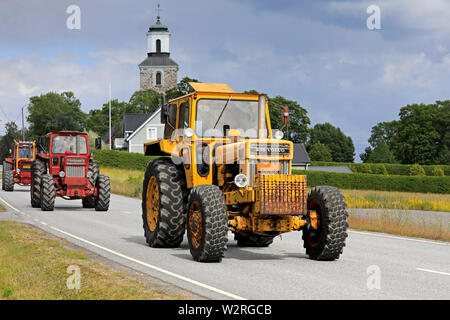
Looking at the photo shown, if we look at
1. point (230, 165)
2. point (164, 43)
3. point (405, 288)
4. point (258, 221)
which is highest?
point (164, 43)

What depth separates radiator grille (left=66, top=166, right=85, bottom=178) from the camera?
83.2ft

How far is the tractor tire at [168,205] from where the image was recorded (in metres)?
13.0

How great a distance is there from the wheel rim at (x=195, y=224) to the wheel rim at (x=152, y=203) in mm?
2306

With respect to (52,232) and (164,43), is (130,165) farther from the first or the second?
(164,43)

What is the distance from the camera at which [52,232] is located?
1684cm

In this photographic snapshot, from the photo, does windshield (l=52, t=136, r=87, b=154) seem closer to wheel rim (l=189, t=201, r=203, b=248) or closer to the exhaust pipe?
the exhaust pipe

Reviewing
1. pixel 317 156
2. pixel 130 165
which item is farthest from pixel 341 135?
pixel 130 165

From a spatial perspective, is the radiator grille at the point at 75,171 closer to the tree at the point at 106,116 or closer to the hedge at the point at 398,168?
the hedge at the point at 398,168

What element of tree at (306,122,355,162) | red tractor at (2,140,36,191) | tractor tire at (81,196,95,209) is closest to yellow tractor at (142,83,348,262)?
tractor tire at (81,196,95,209)

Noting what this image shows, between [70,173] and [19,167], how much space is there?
17.3 meters

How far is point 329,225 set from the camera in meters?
11.4

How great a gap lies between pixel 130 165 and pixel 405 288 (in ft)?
217

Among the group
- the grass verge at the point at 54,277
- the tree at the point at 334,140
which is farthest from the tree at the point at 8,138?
the grass verge at the point at 54,277
